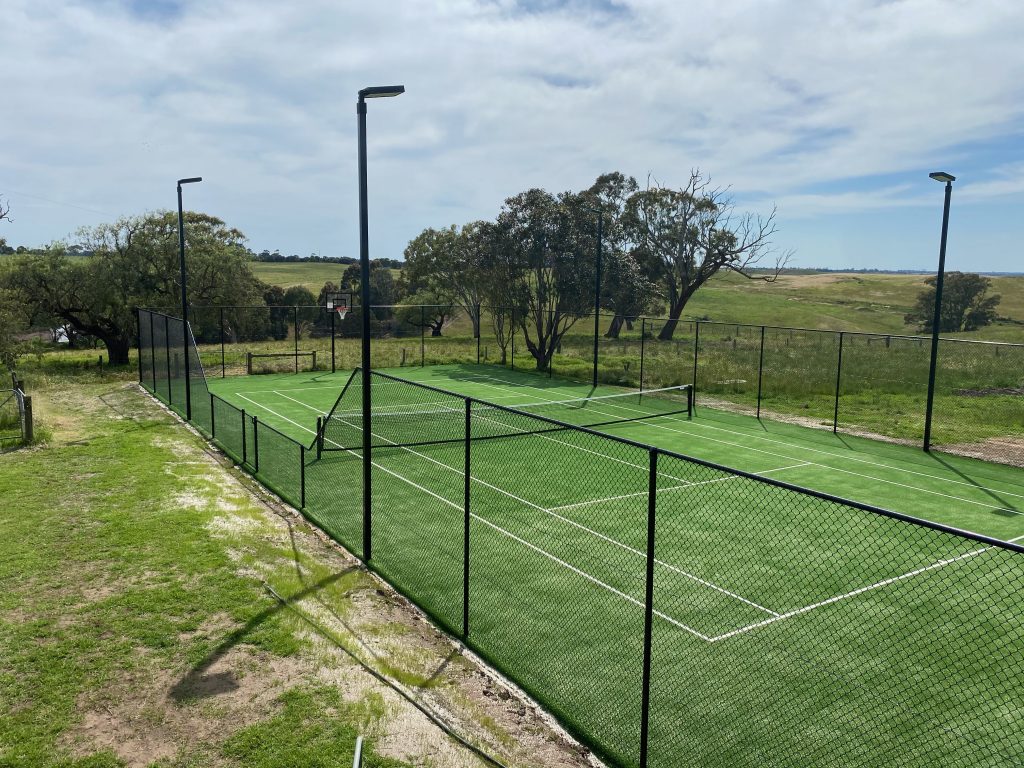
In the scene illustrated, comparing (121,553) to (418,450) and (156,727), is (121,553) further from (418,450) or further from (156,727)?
(418,450)

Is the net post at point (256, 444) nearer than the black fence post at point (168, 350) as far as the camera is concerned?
Yes

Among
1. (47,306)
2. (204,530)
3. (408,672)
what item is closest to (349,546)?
(204,530)

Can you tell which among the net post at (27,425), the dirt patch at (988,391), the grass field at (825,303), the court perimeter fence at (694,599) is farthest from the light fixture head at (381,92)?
the grass field at (825,303)

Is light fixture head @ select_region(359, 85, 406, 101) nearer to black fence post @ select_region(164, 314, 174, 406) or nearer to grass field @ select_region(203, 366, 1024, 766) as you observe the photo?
grass field @ select_region(203, 366, 1024, 766)

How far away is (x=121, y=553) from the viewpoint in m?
11.0

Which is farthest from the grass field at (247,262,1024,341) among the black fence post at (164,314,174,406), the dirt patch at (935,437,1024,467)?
the black fence post at (164,314,174,406)

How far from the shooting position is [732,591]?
33.3 feet

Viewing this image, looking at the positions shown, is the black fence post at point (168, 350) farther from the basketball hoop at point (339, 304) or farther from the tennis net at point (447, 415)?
the basketball hoop at point (339, 304)

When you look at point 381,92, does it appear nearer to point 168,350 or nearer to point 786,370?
point 168,350

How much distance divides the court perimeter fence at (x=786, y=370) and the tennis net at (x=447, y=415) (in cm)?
262

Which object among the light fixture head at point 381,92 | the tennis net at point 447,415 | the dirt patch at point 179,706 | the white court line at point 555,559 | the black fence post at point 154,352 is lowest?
the dirt patch at point 179,706

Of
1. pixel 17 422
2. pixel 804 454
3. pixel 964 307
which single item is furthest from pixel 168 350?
pixel 964 307

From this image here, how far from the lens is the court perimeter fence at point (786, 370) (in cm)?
2323

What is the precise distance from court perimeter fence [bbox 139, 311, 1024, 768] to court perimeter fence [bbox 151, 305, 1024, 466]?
10014 millimetres
